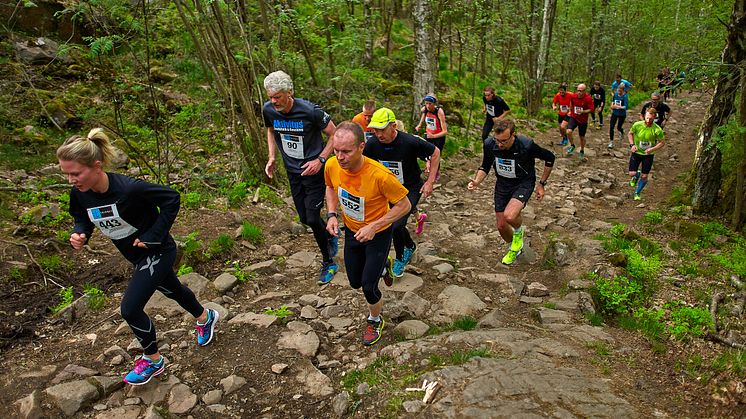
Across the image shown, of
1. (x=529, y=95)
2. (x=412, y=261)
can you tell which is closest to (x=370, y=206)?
(x=412, y=261)

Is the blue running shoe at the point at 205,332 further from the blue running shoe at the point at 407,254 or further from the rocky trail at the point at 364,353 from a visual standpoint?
the blue running shoe at the point at 407,254

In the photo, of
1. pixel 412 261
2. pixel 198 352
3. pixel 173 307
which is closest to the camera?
pixel 198 352

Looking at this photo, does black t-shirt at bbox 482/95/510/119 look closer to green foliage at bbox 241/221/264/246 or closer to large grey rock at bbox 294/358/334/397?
green foliage at bbox 241/221/264/246

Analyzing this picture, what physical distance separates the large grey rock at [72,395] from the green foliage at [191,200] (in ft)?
13.9

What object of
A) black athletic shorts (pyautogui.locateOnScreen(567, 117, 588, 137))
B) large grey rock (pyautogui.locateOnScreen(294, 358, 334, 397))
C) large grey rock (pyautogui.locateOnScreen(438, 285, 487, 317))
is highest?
black athletic shorts (pyautogui.locateOnScreen(567, 117, 588, 137))

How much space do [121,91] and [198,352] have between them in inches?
311

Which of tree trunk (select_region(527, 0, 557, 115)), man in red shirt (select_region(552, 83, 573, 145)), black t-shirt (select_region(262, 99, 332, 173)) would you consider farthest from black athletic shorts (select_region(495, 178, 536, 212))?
tree trunk (select_region(527, 0, 557, 115))

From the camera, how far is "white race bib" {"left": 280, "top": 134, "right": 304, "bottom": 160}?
5527 mm

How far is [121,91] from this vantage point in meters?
9.86

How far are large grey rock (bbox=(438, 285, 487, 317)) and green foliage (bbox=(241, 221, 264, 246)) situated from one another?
318cm

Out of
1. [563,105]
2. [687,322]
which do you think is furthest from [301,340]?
[563,105]

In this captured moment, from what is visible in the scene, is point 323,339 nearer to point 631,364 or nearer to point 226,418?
point 226,418

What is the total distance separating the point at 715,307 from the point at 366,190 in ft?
15.4

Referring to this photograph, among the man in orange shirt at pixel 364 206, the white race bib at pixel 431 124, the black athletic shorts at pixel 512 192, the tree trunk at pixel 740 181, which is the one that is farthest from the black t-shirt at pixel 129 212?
the tree trunk at pixel 740 181
